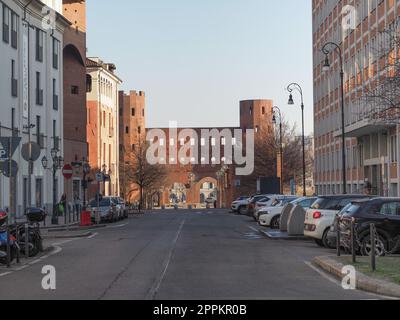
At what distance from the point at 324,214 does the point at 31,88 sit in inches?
1401

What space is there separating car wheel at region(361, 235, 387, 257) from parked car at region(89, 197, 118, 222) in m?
26.5

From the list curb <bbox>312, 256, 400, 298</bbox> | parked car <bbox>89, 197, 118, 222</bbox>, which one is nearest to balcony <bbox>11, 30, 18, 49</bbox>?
parked car <bbox>89, 197, 118, 222</bbox>

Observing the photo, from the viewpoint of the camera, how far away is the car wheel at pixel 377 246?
19.4 m

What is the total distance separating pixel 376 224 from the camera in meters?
19.6

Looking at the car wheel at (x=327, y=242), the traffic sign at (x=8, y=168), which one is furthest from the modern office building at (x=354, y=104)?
the traffic sign at (x=8, y=168)

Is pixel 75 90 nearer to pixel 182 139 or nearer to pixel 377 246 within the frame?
pixel 182 139

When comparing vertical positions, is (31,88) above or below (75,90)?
below

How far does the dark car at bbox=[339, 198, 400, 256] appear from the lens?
1952cm

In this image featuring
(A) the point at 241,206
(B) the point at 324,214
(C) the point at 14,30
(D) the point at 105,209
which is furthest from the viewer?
(A) the point at 241,206

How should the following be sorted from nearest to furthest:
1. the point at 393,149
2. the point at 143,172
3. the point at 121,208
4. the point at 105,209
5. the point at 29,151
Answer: the point at 29,151 → the point at 105,209 → the point at 393,149 → the point at 121,208 → the point at 143,172

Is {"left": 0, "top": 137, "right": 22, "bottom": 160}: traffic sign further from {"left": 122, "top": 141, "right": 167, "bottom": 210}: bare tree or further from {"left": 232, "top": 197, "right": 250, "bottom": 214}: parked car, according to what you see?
{"left": 122, "top": 141, "right": 167, "bottom": 210}: bare tree

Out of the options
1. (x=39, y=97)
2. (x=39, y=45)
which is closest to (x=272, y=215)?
(x=39, y=97)

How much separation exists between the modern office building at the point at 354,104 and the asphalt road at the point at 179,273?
48.3 feet
